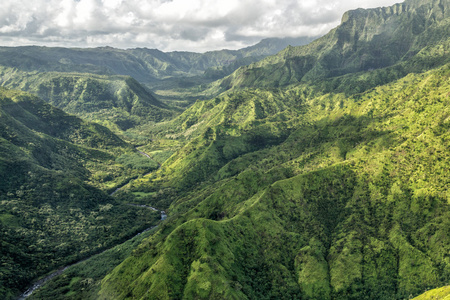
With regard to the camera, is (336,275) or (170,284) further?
(336,275)

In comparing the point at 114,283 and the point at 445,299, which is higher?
the point at 445,299

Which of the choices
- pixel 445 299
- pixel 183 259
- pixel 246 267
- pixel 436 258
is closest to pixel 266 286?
pixel 246 267

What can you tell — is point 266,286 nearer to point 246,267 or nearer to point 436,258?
point 246,267

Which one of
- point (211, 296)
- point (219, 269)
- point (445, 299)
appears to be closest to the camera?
point (445, 299)

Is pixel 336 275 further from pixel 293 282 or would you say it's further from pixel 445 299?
pixel 445 299

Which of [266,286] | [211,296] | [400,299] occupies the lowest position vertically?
[400,299]

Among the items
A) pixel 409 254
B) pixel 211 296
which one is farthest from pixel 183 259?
pixel 409 254

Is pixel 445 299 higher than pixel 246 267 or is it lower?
higher

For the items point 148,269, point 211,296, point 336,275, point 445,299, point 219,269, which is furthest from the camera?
point 336,275

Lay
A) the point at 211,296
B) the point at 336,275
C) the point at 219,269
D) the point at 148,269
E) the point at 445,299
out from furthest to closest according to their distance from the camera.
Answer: the point at 336,275, the point at 148,269, the point at 219,269, the point at 211,296, the point at 445,299
